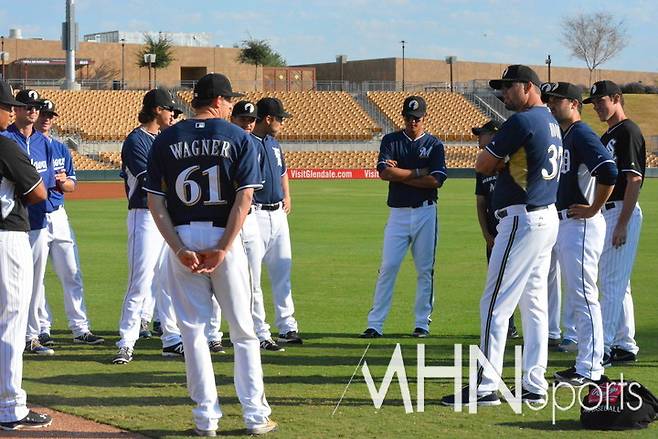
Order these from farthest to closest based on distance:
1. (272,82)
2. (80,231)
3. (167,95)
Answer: (272,82) → (80,231) → (167,95)

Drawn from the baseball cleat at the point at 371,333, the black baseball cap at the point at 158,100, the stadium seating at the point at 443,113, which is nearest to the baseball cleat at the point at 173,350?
the baseball cleat at the point at 371,333

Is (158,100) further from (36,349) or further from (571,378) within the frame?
(571,378)

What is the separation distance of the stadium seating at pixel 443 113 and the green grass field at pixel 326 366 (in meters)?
45.2

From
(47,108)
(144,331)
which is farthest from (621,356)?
(47,108)

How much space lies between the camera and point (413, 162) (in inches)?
392

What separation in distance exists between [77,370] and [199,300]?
2496 millimetres

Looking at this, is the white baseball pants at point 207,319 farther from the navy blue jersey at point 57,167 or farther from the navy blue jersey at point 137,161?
the navy blue jersey at point 57,167

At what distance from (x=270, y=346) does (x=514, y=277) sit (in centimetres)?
297

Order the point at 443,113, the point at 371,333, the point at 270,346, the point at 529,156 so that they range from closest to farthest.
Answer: the point at 529,156
the point at 270,346
the point at 371,333
the point at 443,113

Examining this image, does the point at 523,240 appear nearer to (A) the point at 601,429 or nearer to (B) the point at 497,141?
(B) the point at 497,141

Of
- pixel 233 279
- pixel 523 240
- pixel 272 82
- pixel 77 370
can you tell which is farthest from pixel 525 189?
pixel 272 82

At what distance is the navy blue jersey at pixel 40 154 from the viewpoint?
867 centimetres

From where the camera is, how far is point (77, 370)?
8.13 meters

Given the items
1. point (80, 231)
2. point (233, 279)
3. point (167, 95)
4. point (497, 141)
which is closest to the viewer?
point (233, 279)
